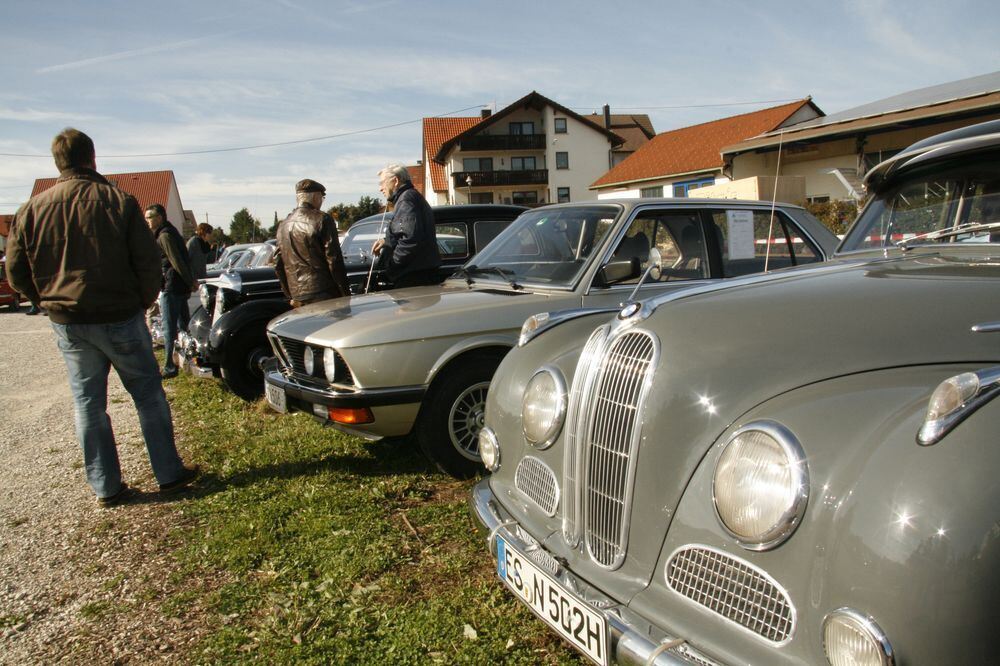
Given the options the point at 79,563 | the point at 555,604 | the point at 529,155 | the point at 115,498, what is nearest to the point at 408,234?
the point at 115,498

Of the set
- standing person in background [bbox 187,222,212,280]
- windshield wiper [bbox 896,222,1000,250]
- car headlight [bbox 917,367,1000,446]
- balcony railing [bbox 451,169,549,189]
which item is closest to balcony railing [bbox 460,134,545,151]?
balcony railing [bbox 451,169,549,189]

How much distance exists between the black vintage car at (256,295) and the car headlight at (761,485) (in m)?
4.62

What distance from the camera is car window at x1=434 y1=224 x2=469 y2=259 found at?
7234 millimetres

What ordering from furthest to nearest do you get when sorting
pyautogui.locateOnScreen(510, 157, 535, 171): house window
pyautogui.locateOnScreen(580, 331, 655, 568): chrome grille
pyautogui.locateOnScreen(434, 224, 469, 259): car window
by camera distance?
pyautogui.locateOnScreen(510, 157, 535, 171): house window < pyautogui.locateOnScreen(434, 224, 469, 259): car window < pyautogui.locateOnScreen(580, 331, 655, 568): chrome grille

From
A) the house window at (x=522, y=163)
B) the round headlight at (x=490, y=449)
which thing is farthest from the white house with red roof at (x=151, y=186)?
the round headlight at (x=490, y=449)

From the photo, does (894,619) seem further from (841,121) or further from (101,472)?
(841,121)

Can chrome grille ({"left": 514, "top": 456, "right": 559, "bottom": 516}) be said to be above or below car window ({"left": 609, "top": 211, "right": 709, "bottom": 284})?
below

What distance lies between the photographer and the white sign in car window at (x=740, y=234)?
15.5ft

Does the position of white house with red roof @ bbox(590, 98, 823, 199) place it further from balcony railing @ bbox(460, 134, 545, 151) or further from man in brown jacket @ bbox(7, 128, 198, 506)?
man in brown jacket @ bbox(7, 128, 198, 506)

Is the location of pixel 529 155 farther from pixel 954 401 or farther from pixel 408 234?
pixel 954 401

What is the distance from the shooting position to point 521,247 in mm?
4883

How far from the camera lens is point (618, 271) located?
408 centimetres

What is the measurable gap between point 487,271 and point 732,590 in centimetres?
342

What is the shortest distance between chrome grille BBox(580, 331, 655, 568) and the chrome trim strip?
20 centimetres
